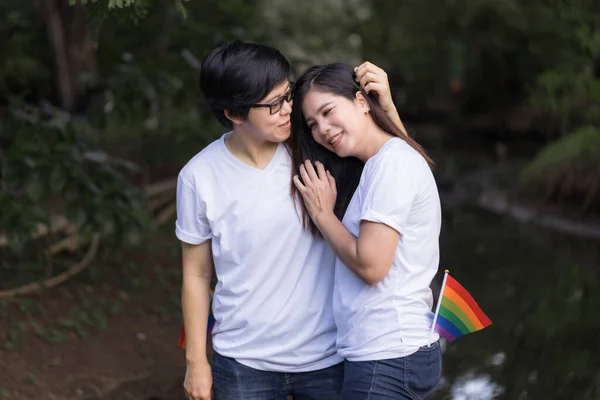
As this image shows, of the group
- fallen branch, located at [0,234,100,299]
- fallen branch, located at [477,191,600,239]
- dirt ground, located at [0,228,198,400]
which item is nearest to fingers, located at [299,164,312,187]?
dirt ground, located at [0,228,198,400]

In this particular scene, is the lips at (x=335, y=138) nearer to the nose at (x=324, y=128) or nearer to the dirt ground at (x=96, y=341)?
the nose at (x=324, y=128)

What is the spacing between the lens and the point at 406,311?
89.0 inches

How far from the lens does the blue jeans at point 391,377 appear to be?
2.22m

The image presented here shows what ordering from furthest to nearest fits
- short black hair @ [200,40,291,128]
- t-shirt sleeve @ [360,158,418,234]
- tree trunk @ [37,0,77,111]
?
tree trunk @ [37,0,77,111]
short black hair @ [200,40,291,128]
t-shirt sleeve @ [360,158,418,234]

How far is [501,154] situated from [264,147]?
56.7ft

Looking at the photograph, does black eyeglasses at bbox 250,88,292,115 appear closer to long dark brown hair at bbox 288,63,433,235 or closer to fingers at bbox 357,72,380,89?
long dark brown hair at bbox 288,63,433,235

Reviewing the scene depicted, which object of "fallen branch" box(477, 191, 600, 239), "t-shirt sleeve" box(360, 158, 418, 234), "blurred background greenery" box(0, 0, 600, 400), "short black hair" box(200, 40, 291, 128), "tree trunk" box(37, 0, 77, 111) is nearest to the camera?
"t-shirt sleeve" box(360, 158, 418, 234)

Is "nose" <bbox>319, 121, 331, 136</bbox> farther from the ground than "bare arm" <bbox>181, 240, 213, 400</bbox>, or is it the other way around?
"nose" <bbox>319, 121, 331, 136</bbox>

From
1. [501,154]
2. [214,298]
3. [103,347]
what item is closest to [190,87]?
[103,347]

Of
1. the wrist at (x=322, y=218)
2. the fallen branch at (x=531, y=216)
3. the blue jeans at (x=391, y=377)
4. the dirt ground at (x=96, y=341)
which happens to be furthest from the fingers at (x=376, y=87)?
the fallen branch at (x=531, y=216)

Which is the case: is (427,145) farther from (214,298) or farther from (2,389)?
(214,298)

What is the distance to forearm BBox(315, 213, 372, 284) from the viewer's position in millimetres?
2211

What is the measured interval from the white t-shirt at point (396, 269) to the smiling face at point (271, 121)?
26cm

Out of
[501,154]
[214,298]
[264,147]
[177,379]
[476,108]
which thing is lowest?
[476,108]
